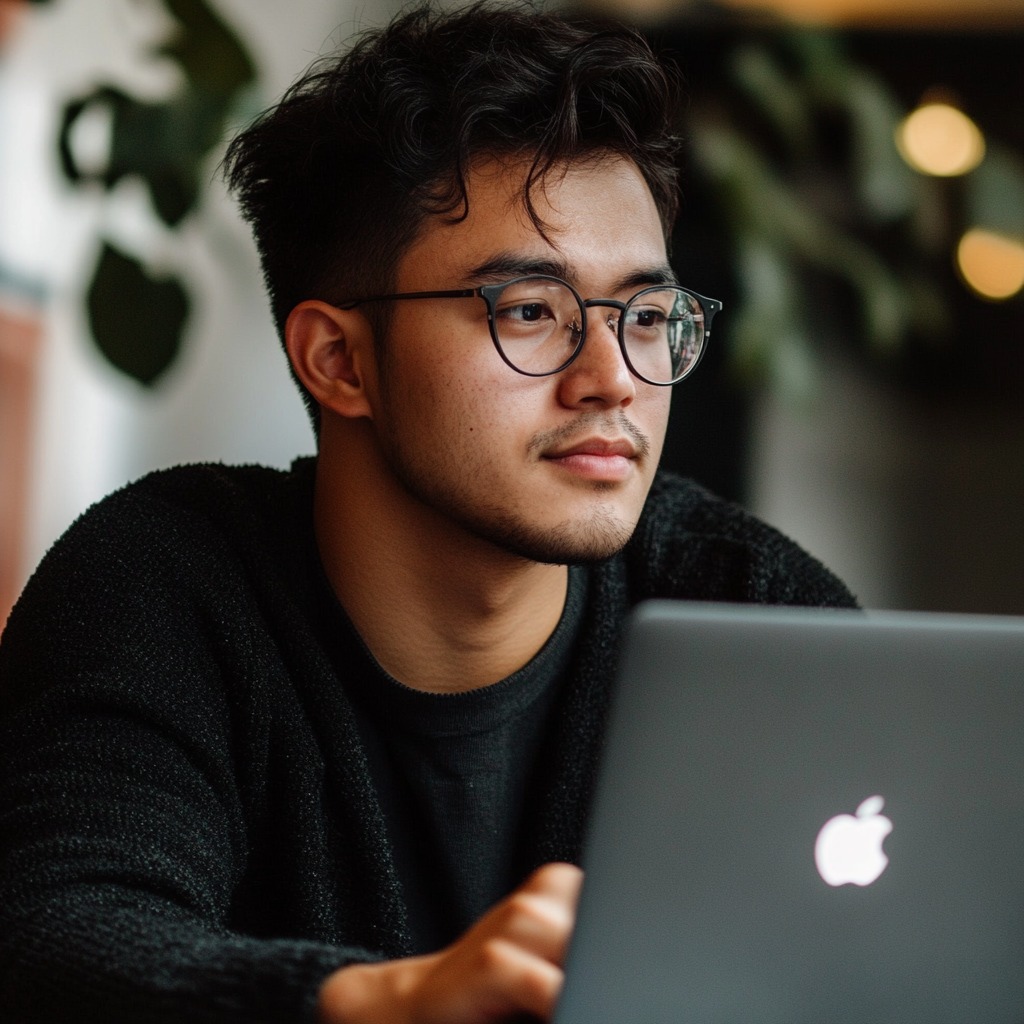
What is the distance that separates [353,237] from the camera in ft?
4.31

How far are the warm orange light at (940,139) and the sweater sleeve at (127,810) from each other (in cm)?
189

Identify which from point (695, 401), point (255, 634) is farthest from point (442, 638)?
point (695, 401)

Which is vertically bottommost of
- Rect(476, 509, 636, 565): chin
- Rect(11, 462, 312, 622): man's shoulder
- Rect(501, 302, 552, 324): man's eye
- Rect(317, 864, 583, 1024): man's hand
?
Rect(317, 864, 583, 1024): man's hand

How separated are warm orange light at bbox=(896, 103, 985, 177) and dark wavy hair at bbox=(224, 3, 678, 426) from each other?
1.37 m

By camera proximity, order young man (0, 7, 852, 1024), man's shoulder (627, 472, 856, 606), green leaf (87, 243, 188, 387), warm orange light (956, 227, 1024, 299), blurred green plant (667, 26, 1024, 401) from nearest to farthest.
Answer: young man (0, 7, 852, 1024), man's shoulder (627, 472, 856, 606), green leaf (87, 243, 188, 387), blurred green plant (667, 26, 1024, 401), warm orange light (956, 227, 1024, 299)

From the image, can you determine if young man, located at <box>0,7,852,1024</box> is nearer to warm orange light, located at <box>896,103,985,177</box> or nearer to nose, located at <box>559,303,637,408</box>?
nose, located at <box>559,303,637,408</box>

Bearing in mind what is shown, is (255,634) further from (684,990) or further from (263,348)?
(263,348)

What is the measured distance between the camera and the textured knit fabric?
833mm

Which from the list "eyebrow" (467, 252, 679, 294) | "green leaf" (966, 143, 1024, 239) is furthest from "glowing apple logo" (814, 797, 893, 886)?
"green leaf" (966, 143, 1024, 239)

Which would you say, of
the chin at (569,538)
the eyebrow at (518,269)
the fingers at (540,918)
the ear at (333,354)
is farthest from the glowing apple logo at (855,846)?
the ear at (333,354)

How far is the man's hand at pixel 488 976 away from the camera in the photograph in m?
0.68

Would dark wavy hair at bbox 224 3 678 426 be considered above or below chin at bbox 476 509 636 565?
above

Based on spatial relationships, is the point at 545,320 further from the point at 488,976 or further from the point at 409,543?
the point at 488,976

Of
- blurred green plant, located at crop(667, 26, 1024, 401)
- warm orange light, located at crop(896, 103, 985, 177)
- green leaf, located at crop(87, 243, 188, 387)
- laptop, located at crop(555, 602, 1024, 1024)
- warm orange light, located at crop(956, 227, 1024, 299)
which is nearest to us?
laptop, located at crop(555, 602, 1024, 1024)
